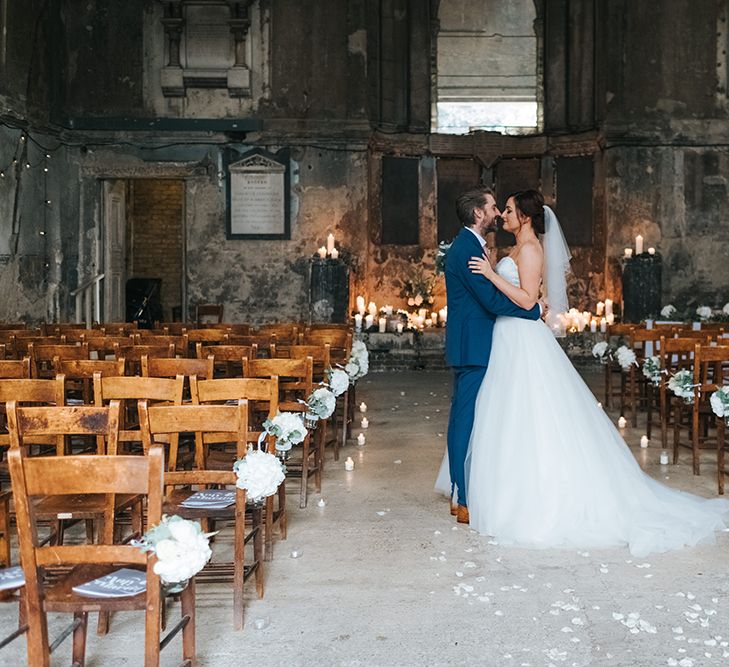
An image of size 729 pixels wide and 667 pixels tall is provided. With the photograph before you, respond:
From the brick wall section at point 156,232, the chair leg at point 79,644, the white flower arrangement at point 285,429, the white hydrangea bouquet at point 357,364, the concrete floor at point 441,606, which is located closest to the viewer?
the chair leg at point 79,644

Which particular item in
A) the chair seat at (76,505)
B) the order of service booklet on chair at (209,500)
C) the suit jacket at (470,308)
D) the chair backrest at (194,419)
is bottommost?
the order of service booklet on chair at (209,500)

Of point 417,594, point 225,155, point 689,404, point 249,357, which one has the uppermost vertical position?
point 225,155

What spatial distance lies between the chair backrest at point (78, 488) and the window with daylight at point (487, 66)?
14751 millimetres

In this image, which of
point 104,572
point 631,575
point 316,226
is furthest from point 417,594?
point 316,226

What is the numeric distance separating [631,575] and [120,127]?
42.6 feet

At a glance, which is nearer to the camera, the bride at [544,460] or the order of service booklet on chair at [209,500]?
the order of service booklet on chair at [209,500]

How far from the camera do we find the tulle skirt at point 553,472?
15.1 feet

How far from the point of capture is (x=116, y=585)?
262cm

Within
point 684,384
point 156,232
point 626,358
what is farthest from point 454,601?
point 156,232

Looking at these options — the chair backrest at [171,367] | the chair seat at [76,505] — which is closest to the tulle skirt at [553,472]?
the chair backrest at [171,367]

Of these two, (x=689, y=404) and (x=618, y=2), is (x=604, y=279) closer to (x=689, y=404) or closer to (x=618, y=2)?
(x=618, y=2)

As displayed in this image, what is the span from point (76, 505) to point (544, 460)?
7.93ft

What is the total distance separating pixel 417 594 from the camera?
3.81 meters

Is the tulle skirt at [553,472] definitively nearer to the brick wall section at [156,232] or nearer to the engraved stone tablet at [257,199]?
the engraved stone tablet at [257,199]
